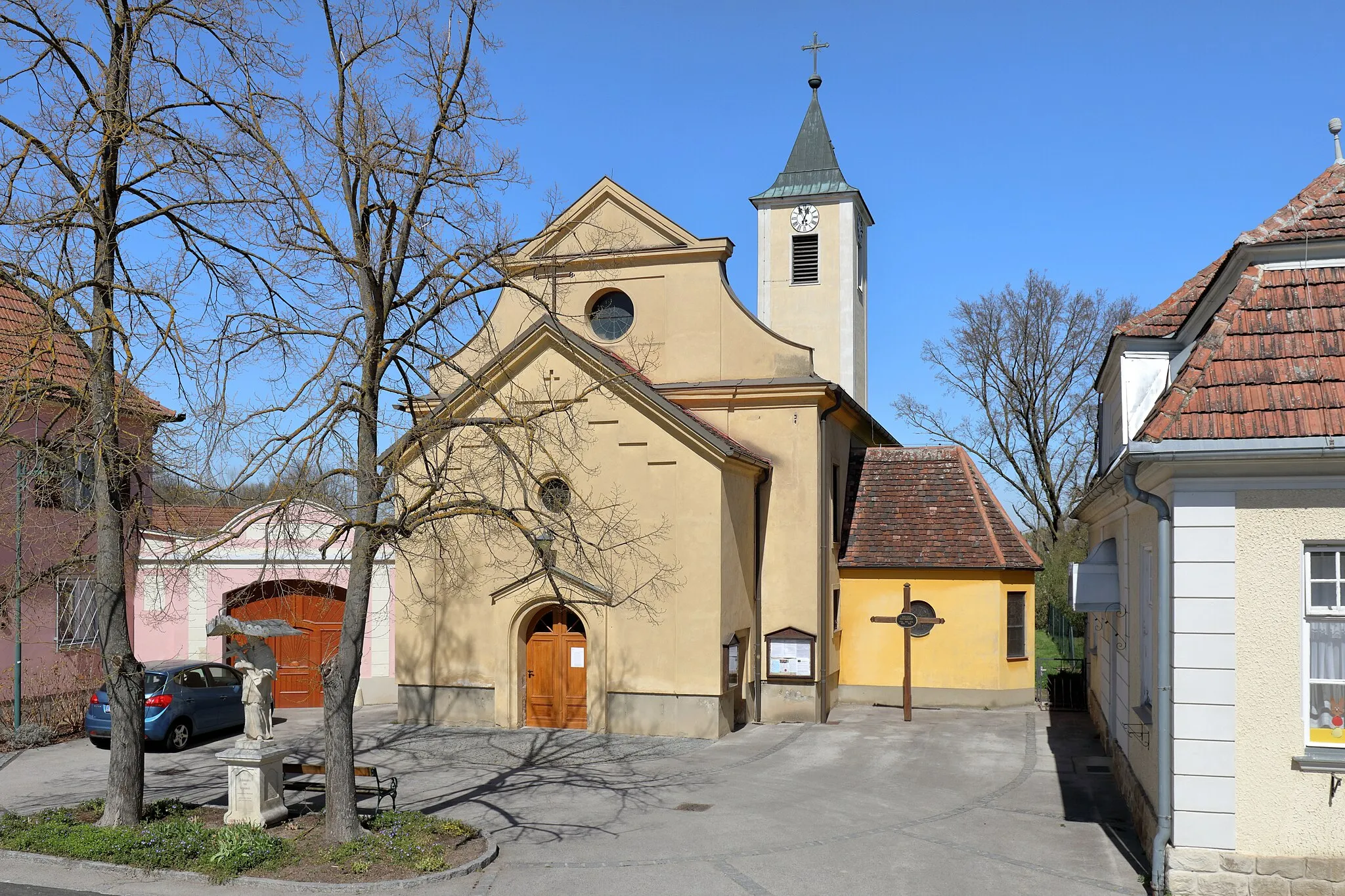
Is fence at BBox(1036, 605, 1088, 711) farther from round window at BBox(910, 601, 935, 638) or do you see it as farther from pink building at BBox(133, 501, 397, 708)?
pink building at BBox(133, 501, 397, 708)

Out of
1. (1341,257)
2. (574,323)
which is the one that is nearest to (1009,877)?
(1341,257)

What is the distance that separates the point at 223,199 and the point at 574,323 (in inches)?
454

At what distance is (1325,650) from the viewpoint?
945cm

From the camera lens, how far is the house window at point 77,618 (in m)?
21.6

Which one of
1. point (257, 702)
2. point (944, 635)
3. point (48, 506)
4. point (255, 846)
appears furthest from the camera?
point (944, 635)

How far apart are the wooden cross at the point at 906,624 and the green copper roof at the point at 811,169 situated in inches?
524

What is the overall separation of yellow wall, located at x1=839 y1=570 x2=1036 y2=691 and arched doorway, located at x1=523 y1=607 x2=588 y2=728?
281 inches

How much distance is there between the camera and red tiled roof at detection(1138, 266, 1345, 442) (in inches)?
372

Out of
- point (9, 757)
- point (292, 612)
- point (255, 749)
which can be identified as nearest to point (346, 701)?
point (255, 749)

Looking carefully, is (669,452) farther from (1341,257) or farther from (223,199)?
(1341,257)

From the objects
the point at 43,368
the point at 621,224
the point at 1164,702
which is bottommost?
the point at 1164,702

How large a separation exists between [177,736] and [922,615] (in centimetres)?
1546

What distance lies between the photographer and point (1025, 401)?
43312 millimetres

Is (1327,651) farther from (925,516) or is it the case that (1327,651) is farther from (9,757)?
(9,757)
